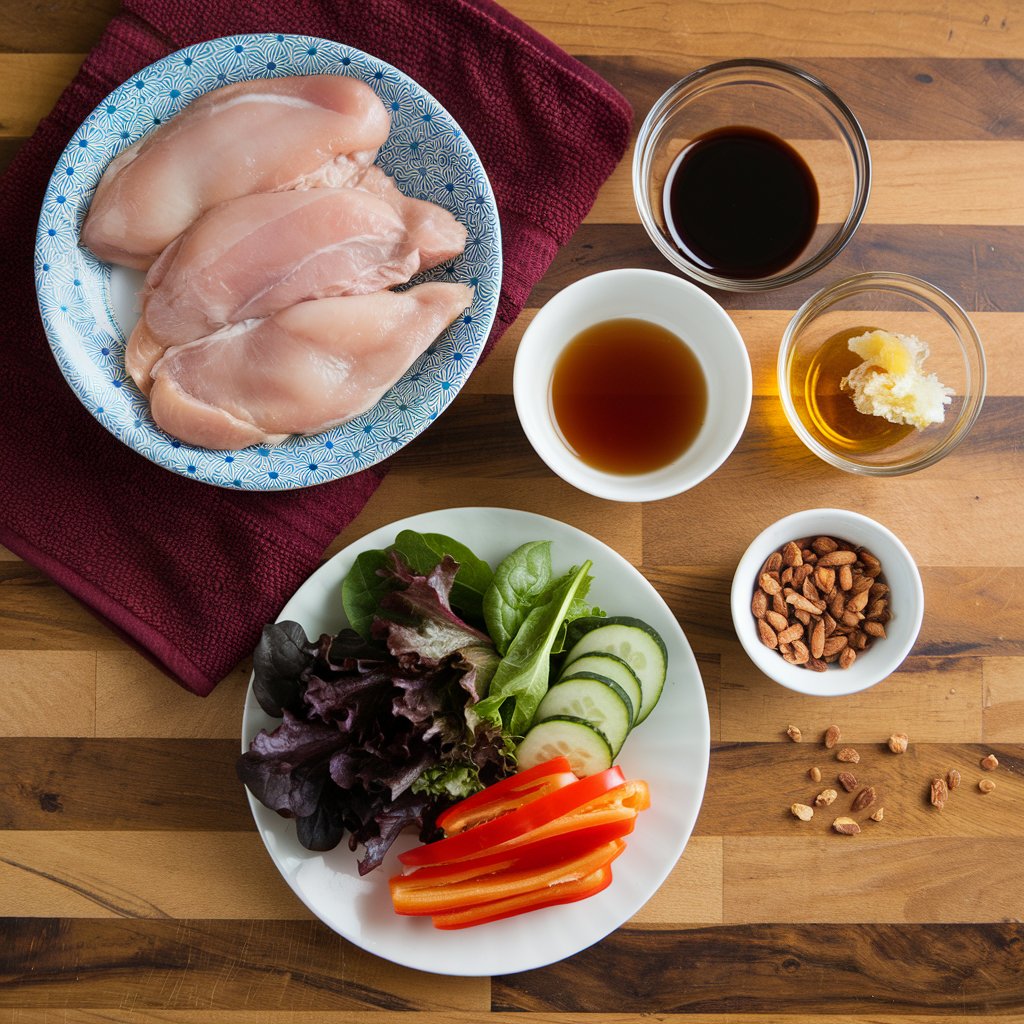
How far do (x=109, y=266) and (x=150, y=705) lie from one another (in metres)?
0.75

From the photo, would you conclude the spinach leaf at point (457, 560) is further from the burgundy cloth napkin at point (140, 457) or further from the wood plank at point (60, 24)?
the wood plank at point (60, 24)

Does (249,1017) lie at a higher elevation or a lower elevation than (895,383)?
lower

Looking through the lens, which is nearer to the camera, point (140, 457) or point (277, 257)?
point (277, 257)

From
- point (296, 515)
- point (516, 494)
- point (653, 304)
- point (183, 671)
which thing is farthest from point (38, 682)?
point (653, 304)

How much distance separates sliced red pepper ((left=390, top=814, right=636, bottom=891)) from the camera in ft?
4.27

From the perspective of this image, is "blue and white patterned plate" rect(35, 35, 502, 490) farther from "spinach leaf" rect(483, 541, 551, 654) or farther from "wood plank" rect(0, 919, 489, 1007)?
"wood plank" rect(0, 919, 489, 1007)

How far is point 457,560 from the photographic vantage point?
4.69ft

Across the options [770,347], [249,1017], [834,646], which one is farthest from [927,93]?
[249,1017]

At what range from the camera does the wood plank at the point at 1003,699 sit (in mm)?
1571

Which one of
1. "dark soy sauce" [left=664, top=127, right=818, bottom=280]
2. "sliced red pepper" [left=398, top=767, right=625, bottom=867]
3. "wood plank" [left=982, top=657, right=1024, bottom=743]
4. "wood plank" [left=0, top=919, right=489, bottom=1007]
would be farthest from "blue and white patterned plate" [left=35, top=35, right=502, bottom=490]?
"wood plank" [left=982, top=657, right=1024, bottom=743]

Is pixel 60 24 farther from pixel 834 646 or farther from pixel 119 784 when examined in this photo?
pixel 834 646

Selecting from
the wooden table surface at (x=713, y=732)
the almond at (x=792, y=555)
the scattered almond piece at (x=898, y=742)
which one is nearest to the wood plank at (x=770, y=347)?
the wooden table surface at (x=713, y=732)

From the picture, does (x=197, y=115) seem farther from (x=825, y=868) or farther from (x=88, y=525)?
(x=825, y=868)

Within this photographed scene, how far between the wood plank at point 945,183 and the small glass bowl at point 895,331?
147 mm
